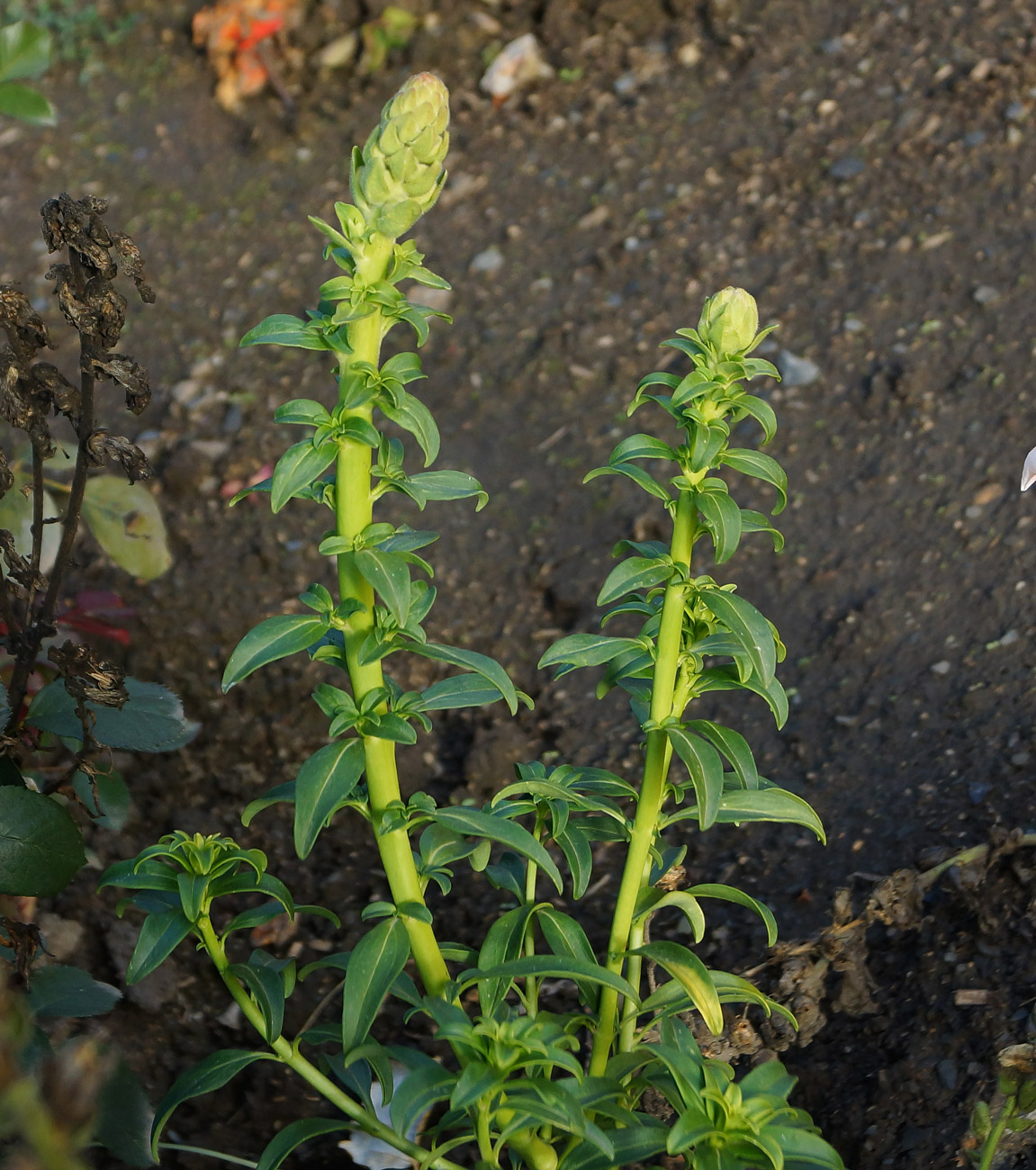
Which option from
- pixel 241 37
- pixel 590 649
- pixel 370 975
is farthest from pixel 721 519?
pixel 241 37

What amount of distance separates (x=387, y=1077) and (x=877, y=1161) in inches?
28.6

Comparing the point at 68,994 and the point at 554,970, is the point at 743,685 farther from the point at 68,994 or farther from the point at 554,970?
the point at 68,994

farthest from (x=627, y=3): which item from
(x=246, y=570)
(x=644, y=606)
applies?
(x=644, y=606)

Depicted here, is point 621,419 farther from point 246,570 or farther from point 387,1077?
point 387,1077

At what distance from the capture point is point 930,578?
8.55 ft

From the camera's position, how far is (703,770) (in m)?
1.30

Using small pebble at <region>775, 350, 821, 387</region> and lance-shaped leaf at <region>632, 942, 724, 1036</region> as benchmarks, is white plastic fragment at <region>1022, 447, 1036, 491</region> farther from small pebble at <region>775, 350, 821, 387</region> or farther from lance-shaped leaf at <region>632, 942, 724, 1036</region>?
small pebble at <region>775, 350, 821, 387</region>

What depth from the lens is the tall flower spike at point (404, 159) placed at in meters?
1.10

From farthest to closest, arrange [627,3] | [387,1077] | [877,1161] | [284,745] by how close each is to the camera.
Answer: [627,3]
[284,745]
[877,1161]
[387,1077]

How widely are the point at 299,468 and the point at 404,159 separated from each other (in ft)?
1.06

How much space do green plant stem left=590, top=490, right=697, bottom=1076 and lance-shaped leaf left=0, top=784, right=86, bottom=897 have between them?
0.69 m

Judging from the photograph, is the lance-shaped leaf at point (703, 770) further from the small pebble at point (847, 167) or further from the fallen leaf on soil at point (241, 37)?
the fallen leaf on soil at point (241, 37)

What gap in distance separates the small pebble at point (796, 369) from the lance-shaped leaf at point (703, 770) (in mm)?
1952

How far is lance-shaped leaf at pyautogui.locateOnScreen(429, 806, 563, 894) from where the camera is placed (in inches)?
50.4
